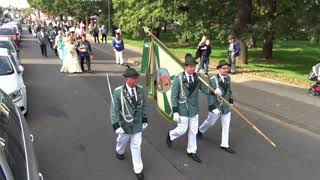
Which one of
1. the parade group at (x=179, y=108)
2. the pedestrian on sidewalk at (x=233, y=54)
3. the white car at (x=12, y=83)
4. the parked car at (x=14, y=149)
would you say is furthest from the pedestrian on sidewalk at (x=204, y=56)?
the parked car at (x=14, y=149)

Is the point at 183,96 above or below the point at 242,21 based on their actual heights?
below

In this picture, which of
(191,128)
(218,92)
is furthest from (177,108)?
(218,92)

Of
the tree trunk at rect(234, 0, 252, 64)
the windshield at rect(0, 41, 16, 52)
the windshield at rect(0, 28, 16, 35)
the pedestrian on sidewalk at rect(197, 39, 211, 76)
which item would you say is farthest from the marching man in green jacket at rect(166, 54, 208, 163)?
the windshield at rect(0, 28, 16, 35)

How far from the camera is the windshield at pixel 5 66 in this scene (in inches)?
450

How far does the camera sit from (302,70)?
22.1 meters

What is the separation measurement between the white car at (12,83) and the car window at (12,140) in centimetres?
Answer: 543

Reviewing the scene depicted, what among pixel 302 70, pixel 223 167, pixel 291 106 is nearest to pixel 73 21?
pixel 302 70

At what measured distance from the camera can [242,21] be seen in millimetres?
23875

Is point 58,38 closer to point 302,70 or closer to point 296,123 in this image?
point 302,70

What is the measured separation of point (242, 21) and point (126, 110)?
17.8 m

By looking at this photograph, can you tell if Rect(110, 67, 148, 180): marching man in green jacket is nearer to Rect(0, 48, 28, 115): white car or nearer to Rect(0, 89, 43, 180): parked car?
Rect(0, 89, 43, 180): parked car

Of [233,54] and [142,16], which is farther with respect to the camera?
[142,16]

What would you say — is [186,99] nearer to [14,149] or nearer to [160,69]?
[160,69]

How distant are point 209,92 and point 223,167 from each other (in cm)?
145
